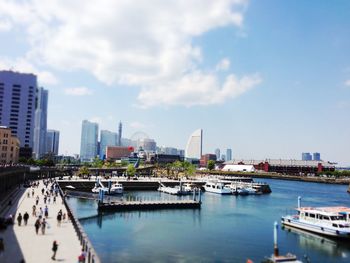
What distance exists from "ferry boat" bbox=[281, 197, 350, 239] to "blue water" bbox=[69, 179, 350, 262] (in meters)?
1.44

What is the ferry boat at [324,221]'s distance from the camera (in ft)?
185

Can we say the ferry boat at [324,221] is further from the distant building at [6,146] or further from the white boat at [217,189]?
the distant building at [6,146]

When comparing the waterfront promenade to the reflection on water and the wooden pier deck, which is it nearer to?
the wooden pier deck

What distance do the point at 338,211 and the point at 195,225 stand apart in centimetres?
2555

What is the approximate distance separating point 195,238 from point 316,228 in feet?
71.3

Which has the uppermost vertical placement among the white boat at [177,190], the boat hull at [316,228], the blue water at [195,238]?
the white boat at [177,190]

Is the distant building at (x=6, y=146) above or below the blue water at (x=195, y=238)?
above

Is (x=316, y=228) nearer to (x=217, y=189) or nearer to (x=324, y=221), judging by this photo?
(x=324, y=221)

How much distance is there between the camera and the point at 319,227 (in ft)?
195

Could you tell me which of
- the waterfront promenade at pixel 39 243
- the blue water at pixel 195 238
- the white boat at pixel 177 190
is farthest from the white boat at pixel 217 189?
the waterfront promenade at pixel 39 243

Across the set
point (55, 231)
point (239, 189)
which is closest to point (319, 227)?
point (55, 231)

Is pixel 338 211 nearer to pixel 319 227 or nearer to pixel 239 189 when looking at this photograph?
pixel 319 227

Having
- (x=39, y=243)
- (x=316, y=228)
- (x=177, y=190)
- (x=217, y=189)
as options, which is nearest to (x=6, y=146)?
(x=177, y=190)

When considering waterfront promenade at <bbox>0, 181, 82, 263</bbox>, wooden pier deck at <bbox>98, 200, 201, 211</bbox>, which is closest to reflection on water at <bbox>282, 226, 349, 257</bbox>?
wooden pier deck at <bbox>98, 200, 201, 211</bbox>
